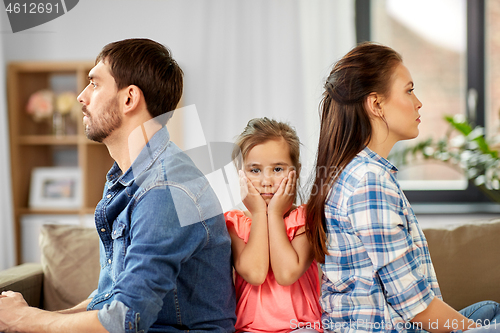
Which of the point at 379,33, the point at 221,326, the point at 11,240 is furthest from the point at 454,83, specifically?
the point at 11,240

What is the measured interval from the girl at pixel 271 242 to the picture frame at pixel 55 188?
219 cm

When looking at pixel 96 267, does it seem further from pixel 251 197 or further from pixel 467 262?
pixel 467 262

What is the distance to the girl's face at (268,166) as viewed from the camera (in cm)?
123

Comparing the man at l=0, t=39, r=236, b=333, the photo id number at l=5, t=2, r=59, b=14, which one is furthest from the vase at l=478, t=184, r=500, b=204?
the photo id number at l=5, t=2, r=59, b=14

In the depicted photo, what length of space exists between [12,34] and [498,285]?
11.7ft

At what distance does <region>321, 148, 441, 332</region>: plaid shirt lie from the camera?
98cm

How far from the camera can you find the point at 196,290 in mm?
1042

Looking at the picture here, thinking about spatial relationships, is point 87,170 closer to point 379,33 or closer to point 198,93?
point 198,93

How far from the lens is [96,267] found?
1.60 metres

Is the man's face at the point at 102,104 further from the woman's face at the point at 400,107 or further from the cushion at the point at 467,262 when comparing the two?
the cushion at the point at 467,262

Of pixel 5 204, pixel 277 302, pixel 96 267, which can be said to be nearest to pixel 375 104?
pixel 277 302

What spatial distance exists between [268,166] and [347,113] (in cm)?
27

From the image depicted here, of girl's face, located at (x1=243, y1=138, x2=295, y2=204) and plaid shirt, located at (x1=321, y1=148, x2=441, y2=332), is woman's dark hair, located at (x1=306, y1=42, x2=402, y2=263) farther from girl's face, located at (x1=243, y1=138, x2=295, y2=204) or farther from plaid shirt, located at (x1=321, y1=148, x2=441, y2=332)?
girl's face, located at (x1=243, y1=138, x2=295, y2=204)

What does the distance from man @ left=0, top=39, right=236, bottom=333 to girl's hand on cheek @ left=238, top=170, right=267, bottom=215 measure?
123mm
